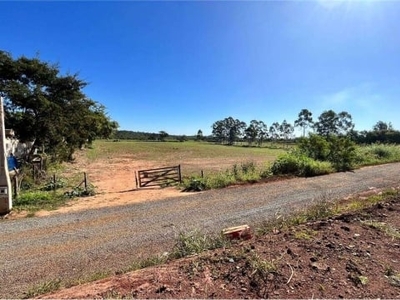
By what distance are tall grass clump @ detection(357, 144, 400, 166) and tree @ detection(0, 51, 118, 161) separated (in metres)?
19.7

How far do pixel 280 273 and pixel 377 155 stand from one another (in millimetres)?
24412

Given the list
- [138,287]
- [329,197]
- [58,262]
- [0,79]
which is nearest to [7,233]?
[58,262]

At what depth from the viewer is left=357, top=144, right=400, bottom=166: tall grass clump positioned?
20558 millimetres

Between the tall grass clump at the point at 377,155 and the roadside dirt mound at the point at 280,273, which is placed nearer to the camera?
the roadside dirt mound at the point at 280,273

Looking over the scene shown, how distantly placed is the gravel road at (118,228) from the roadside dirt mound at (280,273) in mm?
1741

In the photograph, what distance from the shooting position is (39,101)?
601 inches

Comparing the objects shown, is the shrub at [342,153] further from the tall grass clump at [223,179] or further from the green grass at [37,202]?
the green grass at [37,202]

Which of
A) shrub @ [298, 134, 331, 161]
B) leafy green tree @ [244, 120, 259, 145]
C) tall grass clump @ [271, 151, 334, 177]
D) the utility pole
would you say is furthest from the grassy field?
leafy green tree @ [244, 120, 259, 145]

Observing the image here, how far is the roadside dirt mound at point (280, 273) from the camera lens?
2959 millimetres

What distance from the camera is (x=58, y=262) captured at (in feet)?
17.1

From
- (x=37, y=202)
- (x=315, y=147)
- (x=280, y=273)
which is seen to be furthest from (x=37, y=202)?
(x=315, y=147)

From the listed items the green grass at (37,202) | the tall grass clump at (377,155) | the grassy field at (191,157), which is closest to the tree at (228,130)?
the grassy field at (191,157)

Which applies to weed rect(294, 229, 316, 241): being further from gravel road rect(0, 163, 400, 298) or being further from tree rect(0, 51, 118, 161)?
tree rect(0, 51, 118, 161)

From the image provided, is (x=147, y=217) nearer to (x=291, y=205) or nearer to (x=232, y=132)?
(x=291, y=205)
